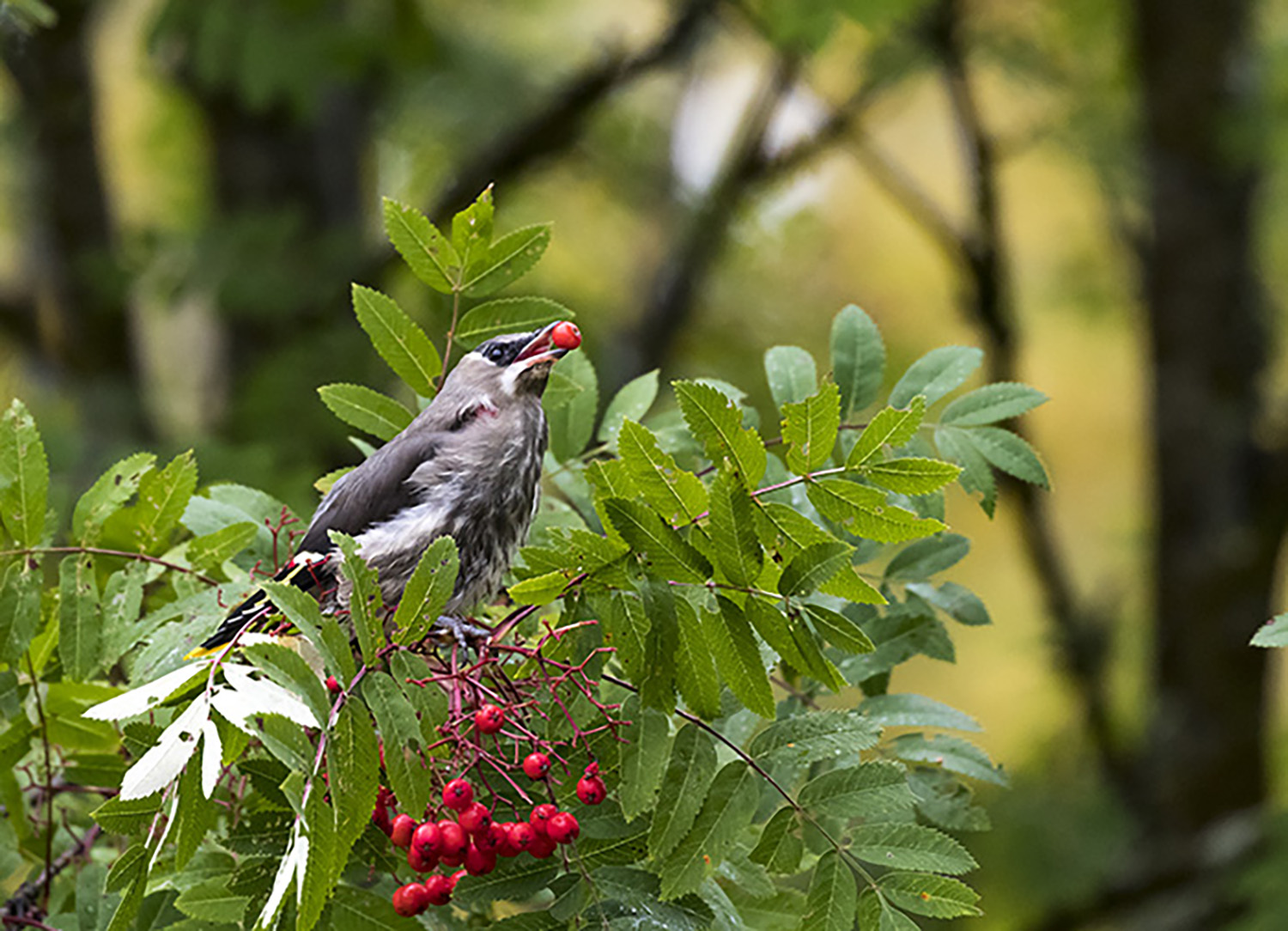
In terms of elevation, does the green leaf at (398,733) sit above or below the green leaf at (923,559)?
below

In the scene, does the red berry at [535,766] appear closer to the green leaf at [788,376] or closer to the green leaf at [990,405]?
the green leaf at [788,376]

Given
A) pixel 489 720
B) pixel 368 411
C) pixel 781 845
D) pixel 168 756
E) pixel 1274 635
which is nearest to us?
pixel 168 756

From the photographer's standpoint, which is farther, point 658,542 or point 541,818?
point 541,818

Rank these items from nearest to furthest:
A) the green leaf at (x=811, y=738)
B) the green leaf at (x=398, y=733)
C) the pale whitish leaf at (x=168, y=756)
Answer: the pale whitish leaf at (x=168, y=756)
the green leaf at (x=398, y=733)
the green leaf at (x=811, y=738)

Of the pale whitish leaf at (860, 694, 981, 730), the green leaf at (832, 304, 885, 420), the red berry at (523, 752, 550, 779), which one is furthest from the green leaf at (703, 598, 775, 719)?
the green leaf at (832, 304, 885, 420)

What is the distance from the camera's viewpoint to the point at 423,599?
74.4 inches

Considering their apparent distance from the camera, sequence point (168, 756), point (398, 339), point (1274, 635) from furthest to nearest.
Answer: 1. point (398, 339)
2. point (1274, 635)
3. point (168, 756)

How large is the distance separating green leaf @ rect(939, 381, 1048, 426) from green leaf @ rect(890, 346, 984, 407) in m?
0.04

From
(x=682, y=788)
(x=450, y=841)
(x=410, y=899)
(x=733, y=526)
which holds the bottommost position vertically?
(x=410, y=899)

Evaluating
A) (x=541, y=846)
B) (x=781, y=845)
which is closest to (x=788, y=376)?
(x=781, y=845)

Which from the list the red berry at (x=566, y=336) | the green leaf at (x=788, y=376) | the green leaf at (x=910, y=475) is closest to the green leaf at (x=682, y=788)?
the green leaf at (x=910, y=475)

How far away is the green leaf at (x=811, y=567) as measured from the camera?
1.86 meters

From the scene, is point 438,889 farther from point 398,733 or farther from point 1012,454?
point 1012,454

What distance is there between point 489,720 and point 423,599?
21 cm
